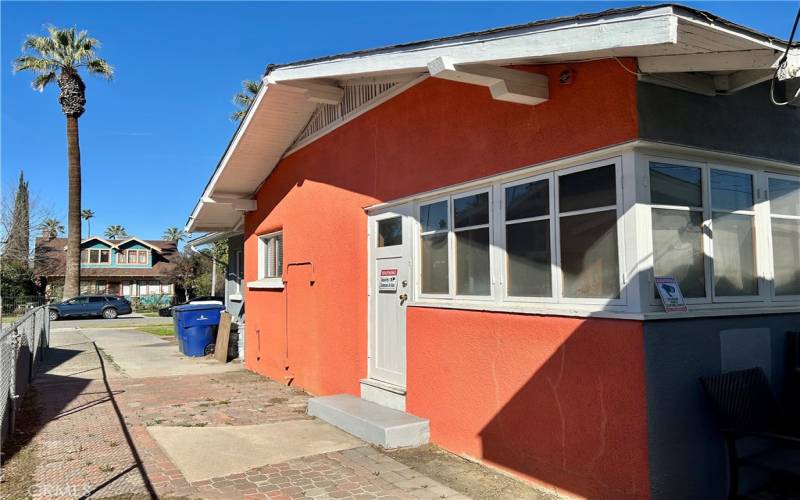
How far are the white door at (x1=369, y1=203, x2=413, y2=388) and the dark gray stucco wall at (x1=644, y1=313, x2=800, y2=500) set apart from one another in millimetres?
3197

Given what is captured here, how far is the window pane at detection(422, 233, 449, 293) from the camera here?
20.1 feet

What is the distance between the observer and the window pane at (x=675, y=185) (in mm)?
4090

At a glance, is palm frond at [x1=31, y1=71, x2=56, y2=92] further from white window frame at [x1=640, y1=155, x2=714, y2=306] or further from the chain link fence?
white window frame at [x1=640, y1=155, x2=714, y2=306]

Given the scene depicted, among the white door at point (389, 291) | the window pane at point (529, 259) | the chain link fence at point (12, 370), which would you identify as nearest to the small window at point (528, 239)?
the window pane at point (529, 259)

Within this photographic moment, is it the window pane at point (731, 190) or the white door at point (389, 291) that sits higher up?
the window pane at point (731, 190)

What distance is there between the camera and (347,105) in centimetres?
806

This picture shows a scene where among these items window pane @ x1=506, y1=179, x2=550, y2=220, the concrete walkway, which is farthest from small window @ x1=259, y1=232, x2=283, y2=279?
window pane @ x1=506, y1=179, x2=550, y2=220

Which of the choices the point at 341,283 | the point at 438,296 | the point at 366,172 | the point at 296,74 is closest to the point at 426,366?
the point at 438,296

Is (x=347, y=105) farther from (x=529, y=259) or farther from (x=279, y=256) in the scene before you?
(x=529, y=259)

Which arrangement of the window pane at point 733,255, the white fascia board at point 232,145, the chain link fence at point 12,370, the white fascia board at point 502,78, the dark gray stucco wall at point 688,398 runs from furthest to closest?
the white fascia board at point 232,145, the chain link fence at point 12,370, the white fascia board at point 502,78, the window pane at point 733,255, the dark gray stucco wall at point 688,398

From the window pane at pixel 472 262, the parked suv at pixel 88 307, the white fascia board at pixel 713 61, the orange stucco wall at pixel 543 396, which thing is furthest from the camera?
the parked suv at pixel 88 307

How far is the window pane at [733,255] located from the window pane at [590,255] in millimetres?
856

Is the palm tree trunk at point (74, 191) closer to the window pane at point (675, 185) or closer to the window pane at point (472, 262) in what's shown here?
the window pane at point (472, 262)

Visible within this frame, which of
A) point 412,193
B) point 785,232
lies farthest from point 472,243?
point 785,232
